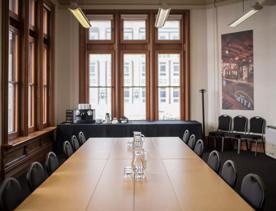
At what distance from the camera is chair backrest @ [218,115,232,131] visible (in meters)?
7.79

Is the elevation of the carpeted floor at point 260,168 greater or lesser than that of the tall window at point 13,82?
lesser

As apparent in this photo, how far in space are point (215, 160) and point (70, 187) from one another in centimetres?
163

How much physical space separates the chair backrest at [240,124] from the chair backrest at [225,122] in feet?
0.46

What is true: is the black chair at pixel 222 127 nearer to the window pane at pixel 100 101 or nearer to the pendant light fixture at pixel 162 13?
the window pane at pixel 100 101

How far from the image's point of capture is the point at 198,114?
8453mm

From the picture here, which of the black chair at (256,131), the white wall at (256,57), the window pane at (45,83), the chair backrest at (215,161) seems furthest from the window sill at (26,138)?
the black chair at (256,131)

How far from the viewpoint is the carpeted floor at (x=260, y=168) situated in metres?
4.29

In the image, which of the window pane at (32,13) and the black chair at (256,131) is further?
the black chair at (256,131)

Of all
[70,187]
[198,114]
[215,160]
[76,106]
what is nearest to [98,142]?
[215,160]

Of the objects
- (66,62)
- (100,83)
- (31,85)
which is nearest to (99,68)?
(100,83)

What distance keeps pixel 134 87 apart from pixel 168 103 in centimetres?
103

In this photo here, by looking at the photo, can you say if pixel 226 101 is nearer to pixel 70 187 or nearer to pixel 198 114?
pixel 198 114

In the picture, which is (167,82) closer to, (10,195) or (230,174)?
(230,174)

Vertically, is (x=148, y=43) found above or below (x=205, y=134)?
above
